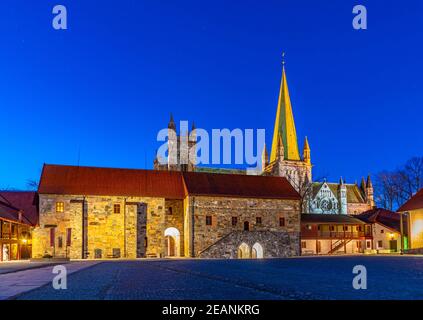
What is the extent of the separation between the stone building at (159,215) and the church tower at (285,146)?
44.5 meters

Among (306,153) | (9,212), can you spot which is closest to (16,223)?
(9,212)

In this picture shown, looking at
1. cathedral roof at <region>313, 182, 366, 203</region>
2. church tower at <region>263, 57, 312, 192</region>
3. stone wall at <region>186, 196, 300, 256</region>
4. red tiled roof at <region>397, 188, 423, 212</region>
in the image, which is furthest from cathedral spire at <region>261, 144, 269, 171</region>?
red tiled roof at <region>397, 188, 423, 212</region>

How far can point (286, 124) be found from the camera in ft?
329

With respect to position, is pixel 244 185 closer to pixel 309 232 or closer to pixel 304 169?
pixel 309 232

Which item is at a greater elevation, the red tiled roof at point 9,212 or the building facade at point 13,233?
the red tiled roof at point 9,212

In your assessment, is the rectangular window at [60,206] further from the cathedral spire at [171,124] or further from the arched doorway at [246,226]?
the cathedral spire at [171,124]

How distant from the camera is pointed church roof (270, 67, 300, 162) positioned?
329ft

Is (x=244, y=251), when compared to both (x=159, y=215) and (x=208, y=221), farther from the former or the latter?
(x=159, y=215)

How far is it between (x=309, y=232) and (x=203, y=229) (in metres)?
18.3

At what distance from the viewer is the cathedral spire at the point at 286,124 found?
100 m

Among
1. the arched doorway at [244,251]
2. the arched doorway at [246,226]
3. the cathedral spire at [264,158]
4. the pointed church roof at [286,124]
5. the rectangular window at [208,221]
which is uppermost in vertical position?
the pointed church roof at [286,124]

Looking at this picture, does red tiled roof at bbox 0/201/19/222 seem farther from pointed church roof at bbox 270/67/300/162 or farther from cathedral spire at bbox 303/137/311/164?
cathedral spire at bbox 303/137/311/164

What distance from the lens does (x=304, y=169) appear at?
330 ft

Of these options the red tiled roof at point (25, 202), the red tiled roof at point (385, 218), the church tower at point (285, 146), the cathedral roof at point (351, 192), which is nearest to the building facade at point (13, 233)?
the red tiled roof at point (25, 202)
